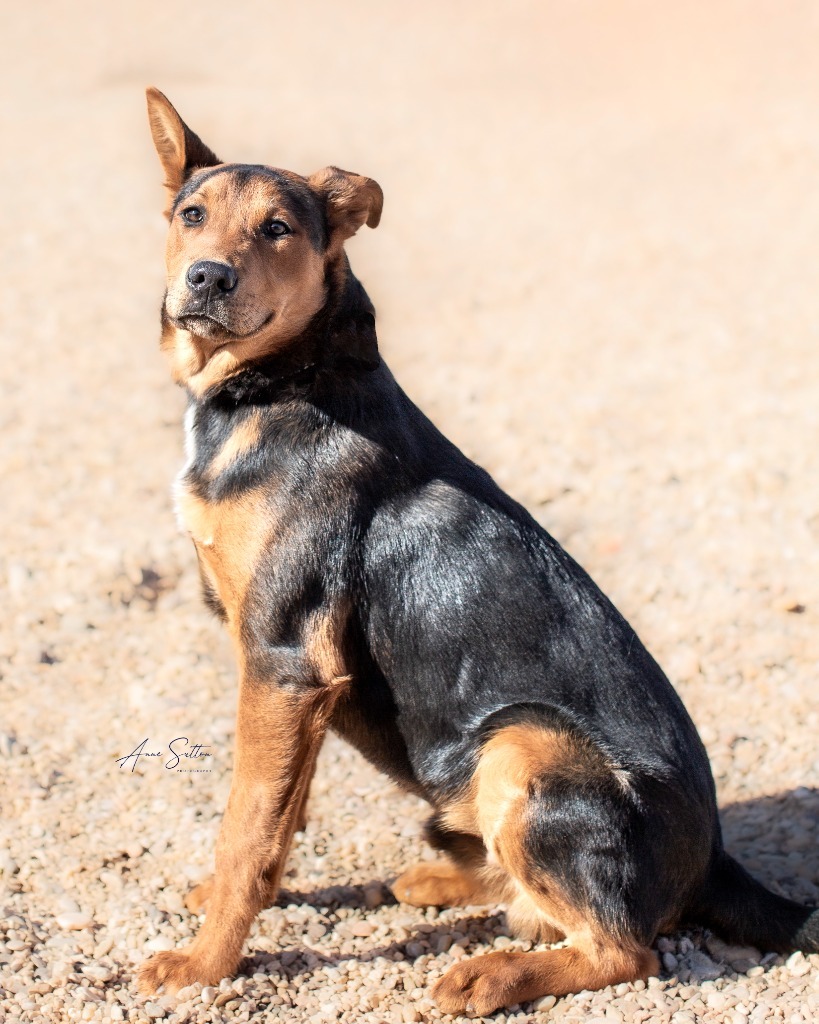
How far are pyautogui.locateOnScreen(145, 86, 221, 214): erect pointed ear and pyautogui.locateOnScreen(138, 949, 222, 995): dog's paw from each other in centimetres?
299

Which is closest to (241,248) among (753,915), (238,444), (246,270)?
(246,270)

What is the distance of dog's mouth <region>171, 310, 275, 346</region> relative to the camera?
4.00 meters

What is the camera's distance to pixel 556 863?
3.99 m

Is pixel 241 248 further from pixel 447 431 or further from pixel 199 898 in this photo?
pixel 447 431

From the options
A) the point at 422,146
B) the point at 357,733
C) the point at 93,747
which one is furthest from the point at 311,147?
the point at 357,733

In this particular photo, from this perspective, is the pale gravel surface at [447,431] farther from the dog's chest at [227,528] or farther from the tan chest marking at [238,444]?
the tan chest marking at [238,444]

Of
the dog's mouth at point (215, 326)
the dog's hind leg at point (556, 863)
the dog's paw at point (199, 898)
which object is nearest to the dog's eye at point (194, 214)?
the dog's mouth at point (215, 326)

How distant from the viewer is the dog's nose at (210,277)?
12.9ft

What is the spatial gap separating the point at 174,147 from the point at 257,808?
2.63 m

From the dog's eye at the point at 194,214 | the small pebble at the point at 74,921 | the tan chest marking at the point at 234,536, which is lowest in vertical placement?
the small pebble at the point at 74,921

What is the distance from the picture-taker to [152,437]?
860 centimetres

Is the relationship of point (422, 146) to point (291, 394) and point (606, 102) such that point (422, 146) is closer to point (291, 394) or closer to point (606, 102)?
point (606, 102)

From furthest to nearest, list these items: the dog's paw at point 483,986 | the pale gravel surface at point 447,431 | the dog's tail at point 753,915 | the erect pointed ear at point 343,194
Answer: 1. the pale gravel surface at point 447,431
2. the erect pointed ear at point 343,194
3. the dog's tail at point 753,915
4. the dog's paw at point 483,986

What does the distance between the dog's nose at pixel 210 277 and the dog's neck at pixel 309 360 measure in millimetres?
353
